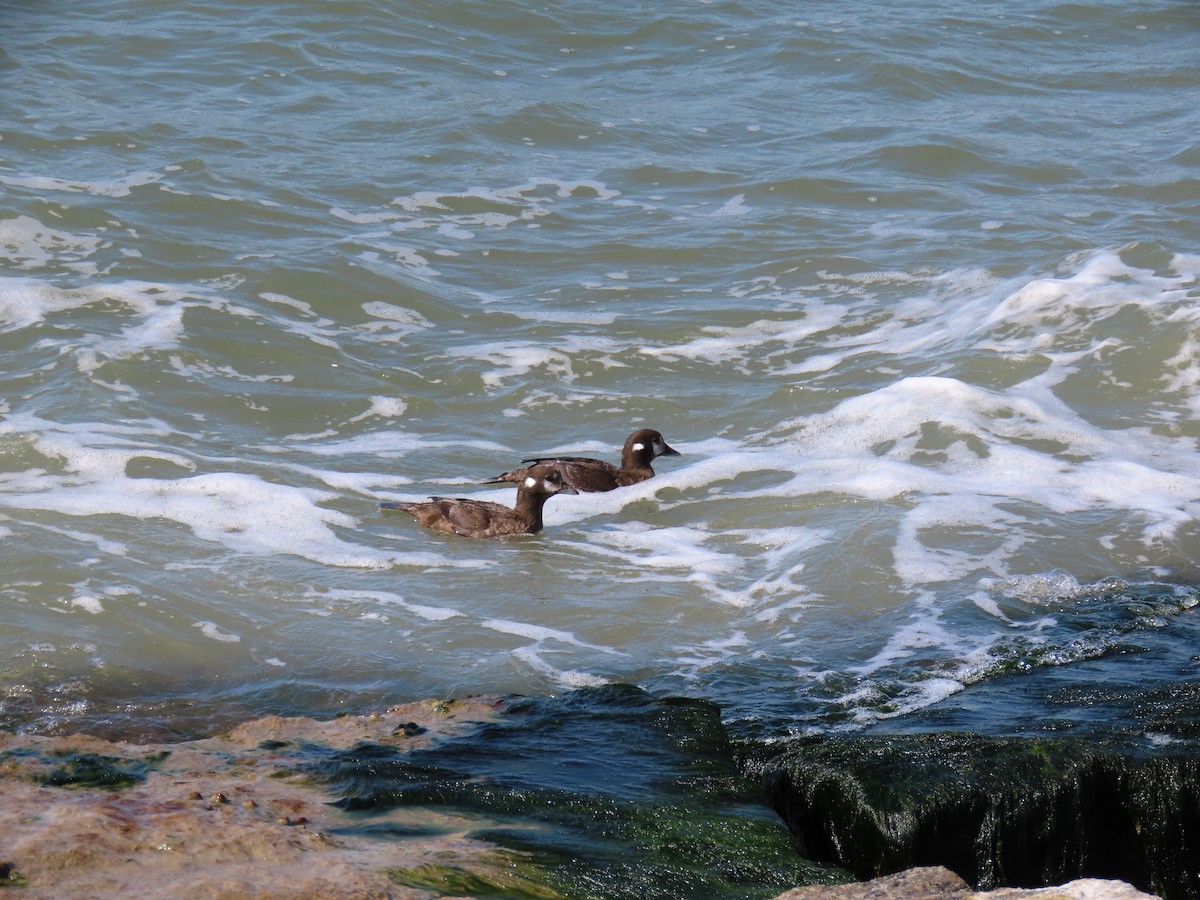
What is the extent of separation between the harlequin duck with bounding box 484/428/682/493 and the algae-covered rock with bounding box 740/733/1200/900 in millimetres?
4358

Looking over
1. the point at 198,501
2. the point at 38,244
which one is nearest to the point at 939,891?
the point at 198,501

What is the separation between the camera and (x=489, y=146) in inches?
631

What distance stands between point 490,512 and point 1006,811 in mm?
4450

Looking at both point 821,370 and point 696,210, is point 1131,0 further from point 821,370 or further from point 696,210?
point 821,370

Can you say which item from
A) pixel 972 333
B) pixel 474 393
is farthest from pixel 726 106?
pixel 474 393

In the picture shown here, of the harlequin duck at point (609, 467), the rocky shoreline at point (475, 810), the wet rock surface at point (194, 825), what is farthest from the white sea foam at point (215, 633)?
the harlequin duck at point (609, 467)

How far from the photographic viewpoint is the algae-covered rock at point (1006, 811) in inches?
172

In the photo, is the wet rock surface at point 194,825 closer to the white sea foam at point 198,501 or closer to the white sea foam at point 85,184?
the white sea foam at point 198,501

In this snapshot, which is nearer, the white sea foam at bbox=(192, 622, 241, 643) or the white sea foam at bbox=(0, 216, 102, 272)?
the white sea foam at bbox=(192, 622, 241, 643)

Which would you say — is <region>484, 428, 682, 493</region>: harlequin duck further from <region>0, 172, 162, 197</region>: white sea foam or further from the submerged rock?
<region>0, 172, 162, 197</region>: white sea foam

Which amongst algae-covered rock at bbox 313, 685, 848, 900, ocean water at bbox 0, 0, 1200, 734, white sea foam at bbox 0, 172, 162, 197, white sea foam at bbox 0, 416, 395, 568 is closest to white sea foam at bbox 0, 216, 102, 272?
ocean water at bbox 0, 0, 1200, 734

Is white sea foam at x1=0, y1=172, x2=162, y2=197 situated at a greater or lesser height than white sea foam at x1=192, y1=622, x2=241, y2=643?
greater

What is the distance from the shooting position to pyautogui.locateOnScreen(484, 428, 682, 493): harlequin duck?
29.3 feet

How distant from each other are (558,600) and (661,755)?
251 cm
